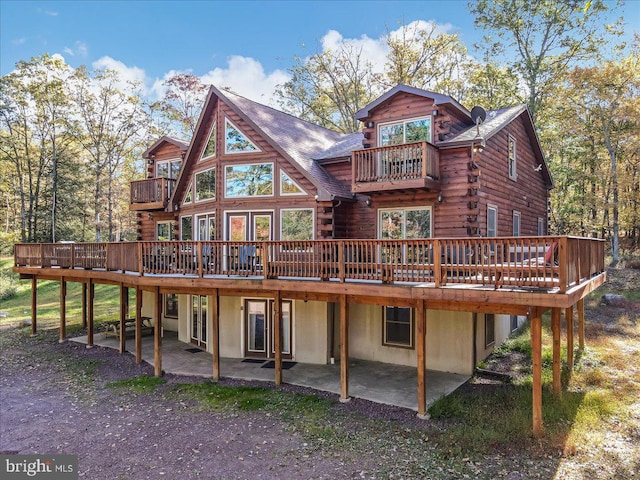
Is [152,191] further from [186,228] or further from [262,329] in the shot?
[262,329]

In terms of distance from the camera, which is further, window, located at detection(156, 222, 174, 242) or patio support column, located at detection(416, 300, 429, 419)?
window, located at detection(156, 222, 174, 242)

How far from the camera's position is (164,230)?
59.8ft

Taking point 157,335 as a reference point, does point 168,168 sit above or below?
above

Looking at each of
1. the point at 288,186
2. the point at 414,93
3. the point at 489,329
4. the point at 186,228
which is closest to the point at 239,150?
the point at 288,186

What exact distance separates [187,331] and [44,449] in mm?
→ 7731

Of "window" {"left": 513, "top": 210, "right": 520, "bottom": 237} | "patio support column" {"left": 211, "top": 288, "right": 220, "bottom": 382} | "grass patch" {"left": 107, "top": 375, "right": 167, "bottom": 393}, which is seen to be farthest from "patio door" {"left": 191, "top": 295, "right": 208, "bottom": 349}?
"window" {"left": 513, "top": 210, "right": 520, "bottom": 237}

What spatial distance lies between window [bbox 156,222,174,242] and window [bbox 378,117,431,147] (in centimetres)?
1063

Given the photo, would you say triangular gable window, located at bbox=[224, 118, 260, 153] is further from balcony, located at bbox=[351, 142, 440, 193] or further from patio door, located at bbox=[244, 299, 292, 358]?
patio door, located at bbox=[244, 299, 292, 358]

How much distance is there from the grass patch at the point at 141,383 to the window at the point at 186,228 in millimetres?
5755

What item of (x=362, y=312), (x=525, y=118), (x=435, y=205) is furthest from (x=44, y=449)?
(x=525, y=118)

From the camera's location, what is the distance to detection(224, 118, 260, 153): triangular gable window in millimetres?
13734

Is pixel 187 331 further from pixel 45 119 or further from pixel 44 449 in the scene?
pixel 45 119

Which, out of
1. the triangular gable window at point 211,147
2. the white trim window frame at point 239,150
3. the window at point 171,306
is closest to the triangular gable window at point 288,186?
the white trim window frame at point 239,150

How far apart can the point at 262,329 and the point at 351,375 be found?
3.62m
